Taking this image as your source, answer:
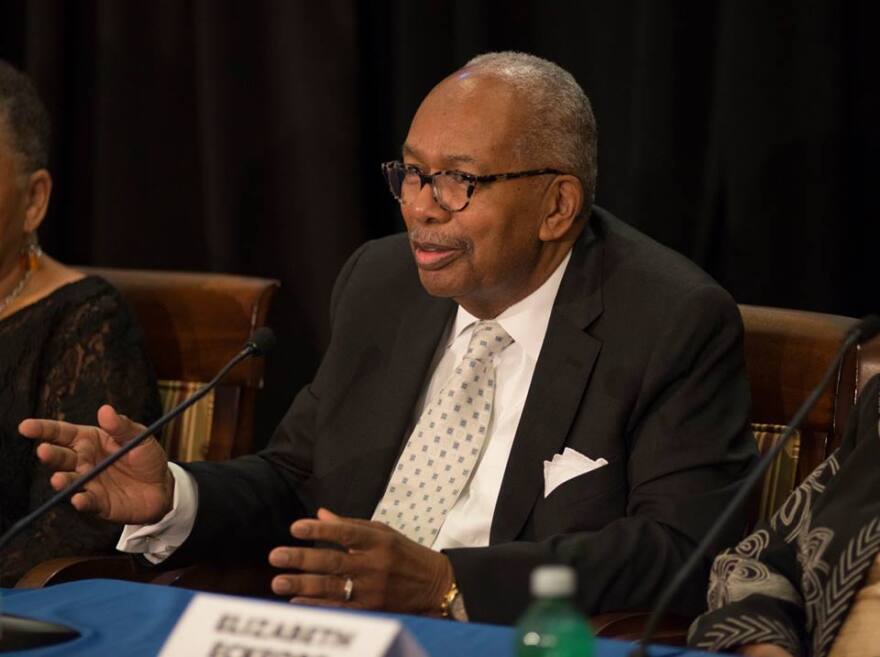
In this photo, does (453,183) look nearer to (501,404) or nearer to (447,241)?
(447,241)

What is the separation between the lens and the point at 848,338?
2.15 meters

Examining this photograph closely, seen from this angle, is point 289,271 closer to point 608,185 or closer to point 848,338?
point 608,185

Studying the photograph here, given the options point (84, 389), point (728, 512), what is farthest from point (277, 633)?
point (84, 389)

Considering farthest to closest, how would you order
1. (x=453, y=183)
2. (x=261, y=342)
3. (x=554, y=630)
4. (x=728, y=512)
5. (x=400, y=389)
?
(x=400, y=389) < (x=453, y=183) < (x=261, y=342) < (x=728, y=512) < (x=554, y=630)

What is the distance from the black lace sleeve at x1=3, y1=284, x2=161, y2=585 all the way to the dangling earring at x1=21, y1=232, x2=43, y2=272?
0.63 ft

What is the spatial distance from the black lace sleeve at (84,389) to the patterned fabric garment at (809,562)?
1.41 meters

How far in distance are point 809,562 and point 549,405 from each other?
63 centimetres

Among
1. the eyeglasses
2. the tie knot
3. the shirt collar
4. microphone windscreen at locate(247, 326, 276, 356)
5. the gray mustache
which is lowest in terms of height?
the tie knot

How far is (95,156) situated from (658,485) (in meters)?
2.33

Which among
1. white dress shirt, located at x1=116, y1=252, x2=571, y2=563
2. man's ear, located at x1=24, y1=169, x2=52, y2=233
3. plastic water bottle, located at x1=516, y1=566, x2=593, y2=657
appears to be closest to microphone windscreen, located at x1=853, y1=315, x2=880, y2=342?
plastic water bottle, located at x1=516, y1=566, x2=593, y2=657

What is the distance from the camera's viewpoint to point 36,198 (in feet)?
11.8

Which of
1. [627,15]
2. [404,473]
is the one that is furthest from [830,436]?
[627,15]

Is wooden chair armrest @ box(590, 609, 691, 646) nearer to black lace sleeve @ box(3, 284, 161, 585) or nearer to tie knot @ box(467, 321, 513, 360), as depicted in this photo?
tie knot @ box(467, 321, 513, 360)

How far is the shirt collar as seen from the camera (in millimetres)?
3047
